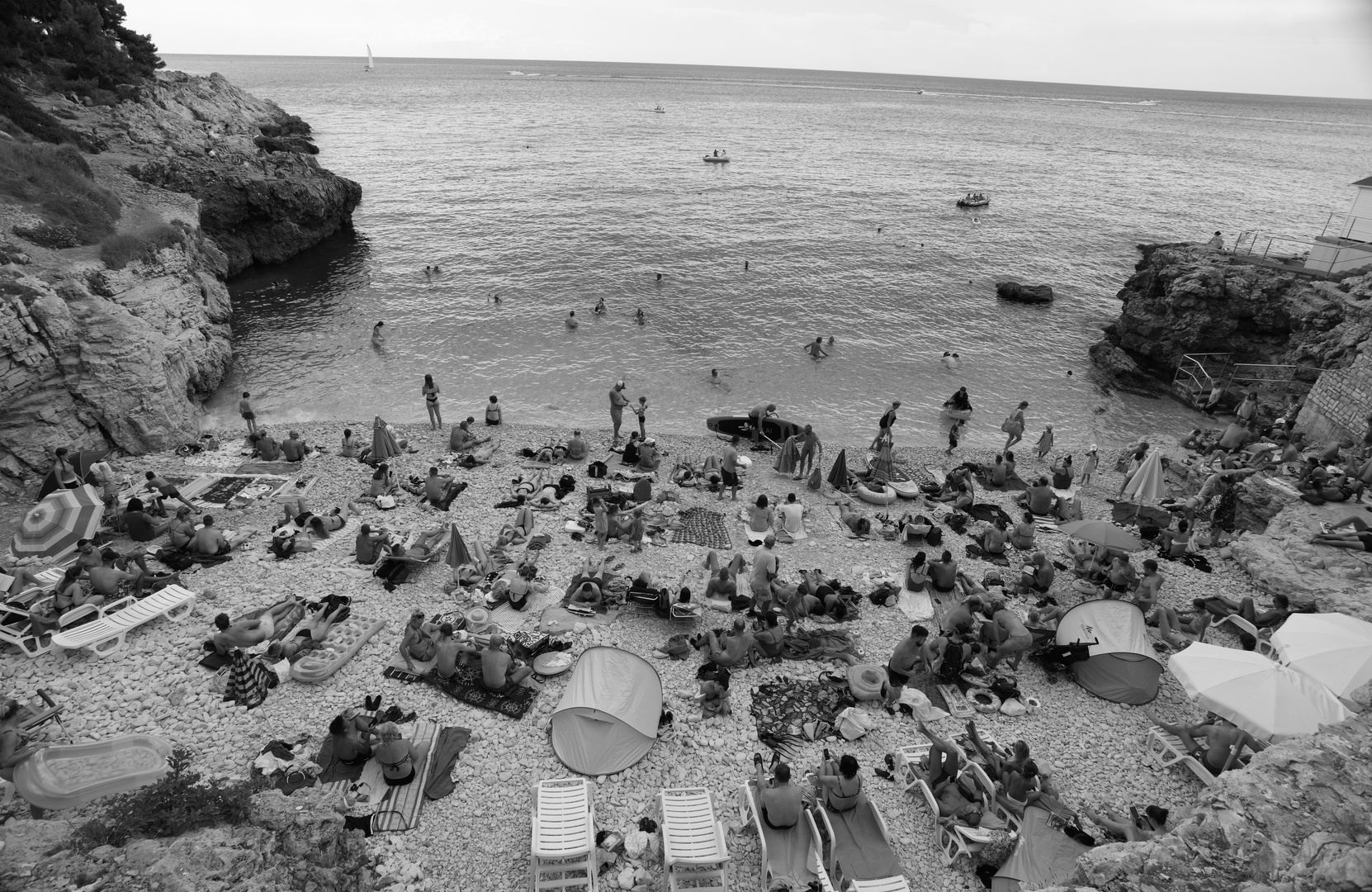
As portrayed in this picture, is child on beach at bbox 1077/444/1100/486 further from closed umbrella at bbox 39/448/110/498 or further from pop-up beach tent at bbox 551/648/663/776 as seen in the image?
closed umbrella at bbox 39/448/110/498

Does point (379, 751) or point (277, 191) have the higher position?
point (277, 191)

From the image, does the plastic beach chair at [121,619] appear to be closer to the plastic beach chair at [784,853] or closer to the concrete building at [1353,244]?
the plastic beach chair at [784,853]

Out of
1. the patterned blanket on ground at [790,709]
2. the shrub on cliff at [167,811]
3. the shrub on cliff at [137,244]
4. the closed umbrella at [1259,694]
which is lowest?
the patterned blanket on ground at [790,709]

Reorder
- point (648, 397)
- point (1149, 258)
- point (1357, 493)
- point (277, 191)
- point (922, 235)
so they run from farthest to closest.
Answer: point (922, 235) < point (277, 191) < point (1149, 258) < point (648, 397) < point (1357, 493)

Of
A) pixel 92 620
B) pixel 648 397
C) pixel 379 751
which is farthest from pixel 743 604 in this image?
pixel 648 397

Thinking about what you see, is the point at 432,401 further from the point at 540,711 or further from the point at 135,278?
the point at 540,711

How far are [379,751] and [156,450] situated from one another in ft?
48.2

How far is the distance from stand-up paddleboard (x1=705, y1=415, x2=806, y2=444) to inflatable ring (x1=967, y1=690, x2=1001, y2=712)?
9.99 meters

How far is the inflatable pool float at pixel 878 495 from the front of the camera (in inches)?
635

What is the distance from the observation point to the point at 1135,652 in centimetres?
1019

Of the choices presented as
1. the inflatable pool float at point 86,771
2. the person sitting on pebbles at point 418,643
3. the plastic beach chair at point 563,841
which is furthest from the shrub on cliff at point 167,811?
the person sitting on pebbles at point 418,643

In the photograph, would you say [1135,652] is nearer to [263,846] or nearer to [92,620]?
[263,846]

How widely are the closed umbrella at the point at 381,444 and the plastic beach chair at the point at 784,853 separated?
1332 centimetres

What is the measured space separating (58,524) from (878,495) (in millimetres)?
17306
